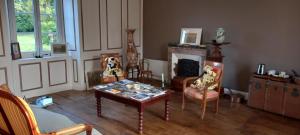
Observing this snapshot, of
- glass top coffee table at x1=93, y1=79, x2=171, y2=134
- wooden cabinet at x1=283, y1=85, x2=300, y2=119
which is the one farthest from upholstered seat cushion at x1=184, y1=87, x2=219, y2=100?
wooden cabinet at x1=283, y1=85, x2=300, y2=119

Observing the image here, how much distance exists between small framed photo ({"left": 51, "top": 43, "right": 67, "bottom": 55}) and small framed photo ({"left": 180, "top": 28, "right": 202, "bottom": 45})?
240 cm

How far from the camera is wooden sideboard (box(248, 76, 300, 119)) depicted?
3.52 meters

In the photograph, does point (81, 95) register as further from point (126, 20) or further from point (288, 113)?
point (288, 113)

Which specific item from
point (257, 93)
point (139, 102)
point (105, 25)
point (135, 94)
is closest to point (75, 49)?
point (105, 25)

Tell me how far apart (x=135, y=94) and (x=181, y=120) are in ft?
2.68

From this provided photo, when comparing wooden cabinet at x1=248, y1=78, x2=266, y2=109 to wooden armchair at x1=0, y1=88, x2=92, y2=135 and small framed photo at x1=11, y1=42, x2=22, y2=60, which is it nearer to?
wooden armchair at x1=0, y1=88, x2=92, y2=135

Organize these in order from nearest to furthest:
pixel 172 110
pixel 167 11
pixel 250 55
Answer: pixel 172 110 → pixel 250 55 → pixel 167 11

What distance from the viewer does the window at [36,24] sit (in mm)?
4340

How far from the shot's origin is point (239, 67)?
14.7 ft

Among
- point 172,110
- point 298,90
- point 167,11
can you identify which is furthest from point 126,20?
point 298,90

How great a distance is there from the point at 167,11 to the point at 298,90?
310 centimetres

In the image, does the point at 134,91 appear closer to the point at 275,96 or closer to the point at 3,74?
the point at 275,96

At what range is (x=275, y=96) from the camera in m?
3.70

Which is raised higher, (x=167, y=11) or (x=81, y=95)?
(x=167, y=11)
